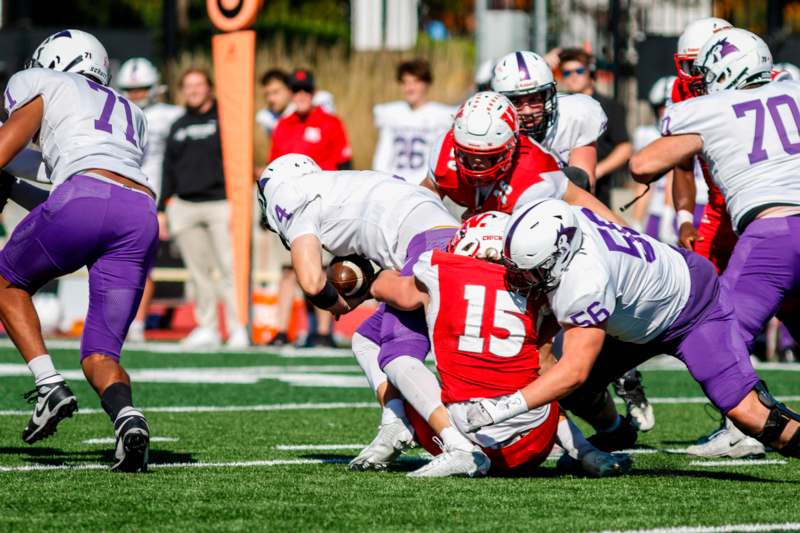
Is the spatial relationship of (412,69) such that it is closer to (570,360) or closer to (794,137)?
(794,137)

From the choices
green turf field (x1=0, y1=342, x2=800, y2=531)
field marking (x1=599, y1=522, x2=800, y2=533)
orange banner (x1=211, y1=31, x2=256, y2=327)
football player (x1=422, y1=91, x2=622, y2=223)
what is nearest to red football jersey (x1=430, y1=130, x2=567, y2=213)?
football player (x1=422, y1=91, x2=622, y2=223)

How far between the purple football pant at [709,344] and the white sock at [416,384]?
68cm

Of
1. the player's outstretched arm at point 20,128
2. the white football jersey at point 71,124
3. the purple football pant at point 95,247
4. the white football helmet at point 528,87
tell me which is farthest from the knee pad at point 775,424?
the player's outstretched arm at point 20,128

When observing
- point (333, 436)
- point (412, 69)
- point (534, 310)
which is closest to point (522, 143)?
point (534, 310)

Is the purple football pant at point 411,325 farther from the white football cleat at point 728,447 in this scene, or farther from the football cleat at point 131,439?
the white football cleat at point 728,447

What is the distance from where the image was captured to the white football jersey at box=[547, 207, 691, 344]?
4953 mm

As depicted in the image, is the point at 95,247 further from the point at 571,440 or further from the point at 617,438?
the point at 617,438

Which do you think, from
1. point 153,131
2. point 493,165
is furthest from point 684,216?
point 153,131

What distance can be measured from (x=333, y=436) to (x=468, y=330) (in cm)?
180

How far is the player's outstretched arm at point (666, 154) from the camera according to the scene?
237 inches

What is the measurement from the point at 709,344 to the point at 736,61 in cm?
132

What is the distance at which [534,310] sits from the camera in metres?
5.35

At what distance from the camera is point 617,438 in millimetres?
6270

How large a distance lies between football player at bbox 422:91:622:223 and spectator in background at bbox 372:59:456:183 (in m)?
5.36
